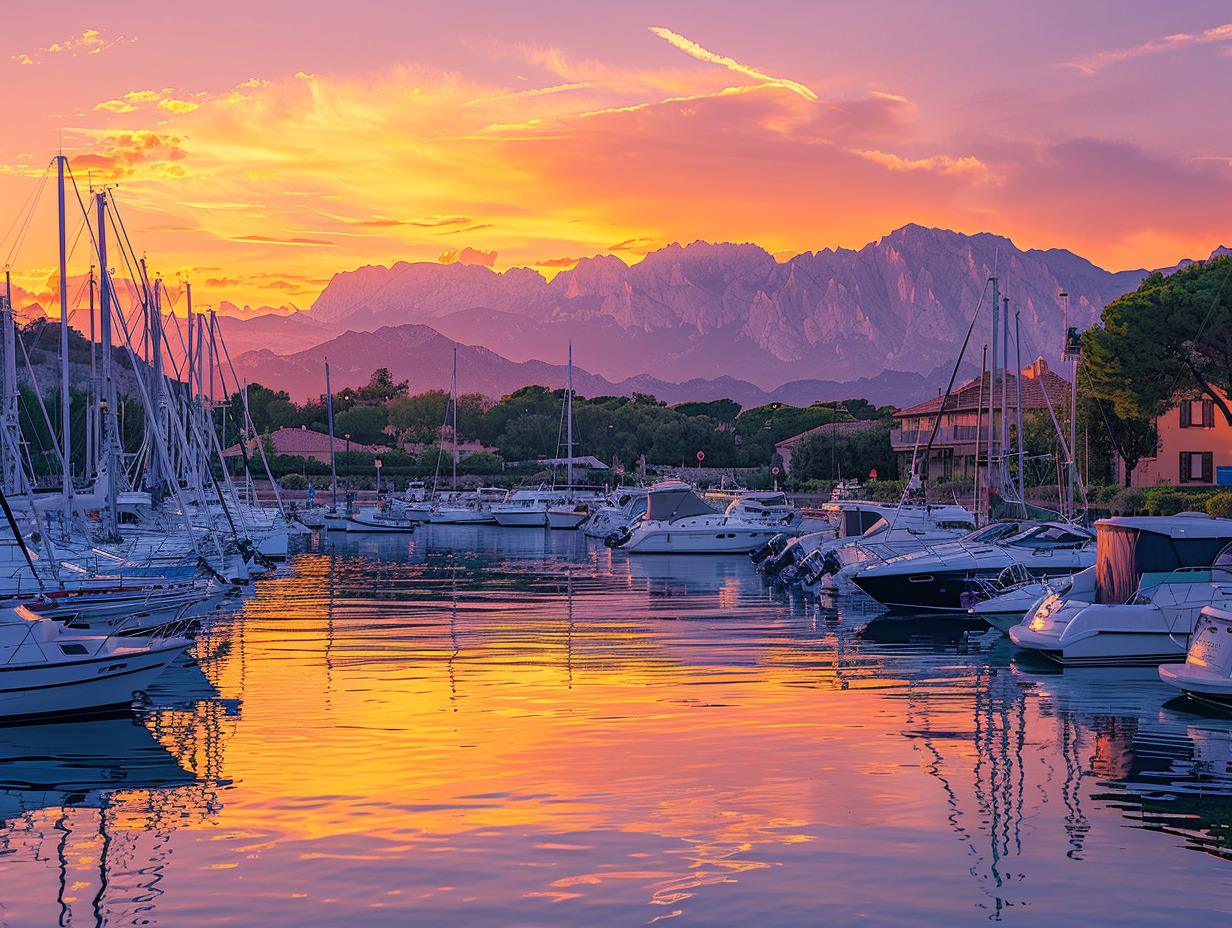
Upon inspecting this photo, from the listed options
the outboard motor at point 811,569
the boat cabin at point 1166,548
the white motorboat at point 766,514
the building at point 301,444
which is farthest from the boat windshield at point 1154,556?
the building at point 301,444

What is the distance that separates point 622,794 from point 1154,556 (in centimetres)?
1405

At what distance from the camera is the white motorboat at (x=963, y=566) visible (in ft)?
104

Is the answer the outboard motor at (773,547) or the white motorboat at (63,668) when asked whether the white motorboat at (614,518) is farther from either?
the white motorboat at (63,668)

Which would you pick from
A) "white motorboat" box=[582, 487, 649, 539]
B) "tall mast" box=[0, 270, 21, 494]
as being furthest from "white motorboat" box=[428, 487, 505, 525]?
"tall mast" box=[0, 270, 21, 494]

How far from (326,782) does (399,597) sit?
24426 millimetres

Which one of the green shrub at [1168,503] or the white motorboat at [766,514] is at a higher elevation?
the green shrub at [1168,503]

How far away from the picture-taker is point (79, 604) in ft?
76.6

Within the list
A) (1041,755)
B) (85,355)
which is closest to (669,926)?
(1041,755)

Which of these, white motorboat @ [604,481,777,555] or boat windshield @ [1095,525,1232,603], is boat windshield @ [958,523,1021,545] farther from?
white motorboat @ [604,481,777,555]

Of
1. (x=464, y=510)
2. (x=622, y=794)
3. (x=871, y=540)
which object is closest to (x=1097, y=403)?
(x=871, y=540)

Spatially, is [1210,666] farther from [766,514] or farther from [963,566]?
[766,514]

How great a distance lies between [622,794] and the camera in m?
14.2

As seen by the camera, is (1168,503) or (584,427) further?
(584,427)

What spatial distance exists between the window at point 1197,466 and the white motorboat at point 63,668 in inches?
2444
